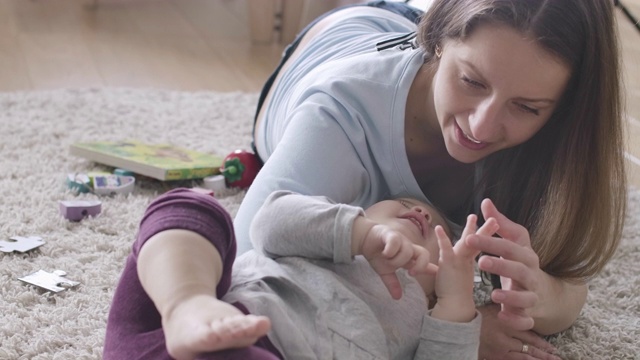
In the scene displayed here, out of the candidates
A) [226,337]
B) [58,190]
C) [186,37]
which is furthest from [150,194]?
[186,37]

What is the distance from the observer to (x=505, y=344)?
104 cm

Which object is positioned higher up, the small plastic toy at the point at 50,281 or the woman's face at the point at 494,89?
the woman's face at the point at 494,89

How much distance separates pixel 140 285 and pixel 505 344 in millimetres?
494

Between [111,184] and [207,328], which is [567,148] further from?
[111,184]

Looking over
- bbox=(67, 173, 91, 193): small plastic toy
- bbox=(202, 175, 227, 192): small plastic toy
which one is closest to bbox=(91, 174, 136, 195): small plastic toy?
bbox=(67, 173, 91, 193): small plastic toy

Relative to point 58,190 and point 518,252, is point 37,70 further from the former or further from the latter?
point 518,252

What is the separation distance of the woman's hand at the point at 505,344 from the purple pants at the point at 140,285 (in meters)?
0.38

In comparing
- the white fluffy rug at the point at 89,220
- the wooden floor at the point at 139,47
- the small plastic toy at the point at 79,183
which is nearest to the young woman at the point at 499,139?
the white fluffy rug at the point at 89,220

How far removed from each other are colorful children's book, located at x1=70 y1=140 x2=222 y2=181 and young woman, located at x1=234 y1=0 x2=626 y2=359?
38 cm

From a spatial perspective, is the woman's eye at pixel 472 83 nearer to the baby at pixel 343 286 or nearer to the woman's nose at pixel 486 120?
the woman's nose at pixel 486 120

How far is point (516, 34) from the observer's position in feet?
3.03

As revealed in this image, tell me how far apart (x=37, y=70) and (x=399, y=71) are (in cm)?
148

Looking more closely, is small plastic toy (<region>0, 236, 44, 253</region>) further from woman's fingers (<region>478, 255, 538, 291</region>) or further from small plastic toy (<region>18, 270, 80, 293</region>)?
woman's fingers (<region>478, 255, 538, 291</region>)

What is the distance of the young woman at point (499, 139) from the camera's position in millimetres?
929
